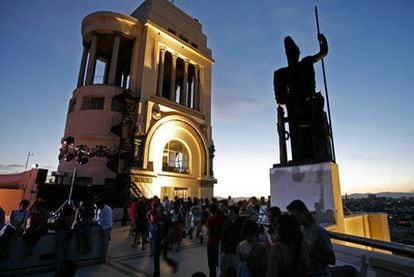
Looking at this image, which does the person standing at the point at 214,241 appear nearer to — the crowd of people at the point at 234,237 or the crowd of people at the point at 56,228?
the crowd of people at the point at 234,237

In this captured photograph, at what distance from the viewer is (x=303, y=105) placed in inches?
262

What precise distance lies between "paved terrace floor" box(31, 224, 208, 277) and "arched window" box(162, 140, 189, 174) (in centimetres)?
1422

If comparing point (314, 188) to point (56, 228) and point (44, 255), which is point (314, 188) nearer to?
point (56, 228)

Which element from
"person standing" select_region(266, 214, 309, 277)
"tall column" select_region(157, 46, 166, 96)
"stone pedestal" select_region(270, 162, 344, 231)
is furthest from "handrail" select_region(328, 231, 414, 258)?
"tall column" select_region(157, 46, 166, 96)

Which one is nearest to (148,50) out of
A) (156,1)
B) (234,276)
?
(156,1)

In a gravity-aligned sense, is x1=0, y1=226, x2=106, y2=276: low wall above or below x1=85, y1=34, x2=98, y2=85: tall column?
below

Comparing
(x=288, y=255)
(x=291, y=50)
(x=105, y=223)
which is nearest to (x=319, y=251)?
(x=288, y=255)

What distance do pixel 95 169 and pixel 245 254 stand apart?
18.3 m

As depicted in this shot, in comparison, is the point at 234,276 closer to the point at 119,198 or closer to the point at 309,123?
the point at 309,123

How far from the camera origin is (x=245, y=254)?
2727mm

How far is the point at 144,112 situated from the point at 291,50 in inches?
618

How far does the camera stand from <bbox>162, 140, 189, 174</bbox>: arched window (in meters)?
22.5

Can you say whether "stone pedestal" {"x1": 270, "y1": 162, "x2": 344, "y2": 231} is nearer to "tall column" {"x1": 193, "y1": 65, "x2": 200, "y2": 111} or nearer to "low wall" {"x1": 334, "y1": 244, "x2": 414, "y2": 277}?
"low wall" {"x1": 334, "y1": 244, "x2": 414, "y2": 277}

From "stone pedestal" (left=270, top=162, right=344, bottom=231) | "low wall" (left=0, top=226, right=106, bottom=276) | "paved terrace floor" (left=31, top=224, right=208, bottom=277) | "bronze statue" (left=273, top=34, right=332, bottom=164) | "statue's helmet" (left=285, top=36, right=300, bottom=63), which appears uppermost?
"statue's helmet" (left=285, top=36, right=300, bottom=63)
